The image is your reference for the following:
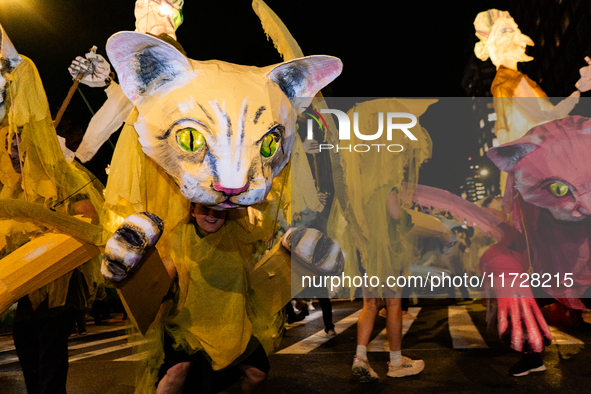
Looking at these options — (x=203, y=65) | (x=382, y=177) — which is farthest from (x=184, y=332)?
(x=382, y=177)

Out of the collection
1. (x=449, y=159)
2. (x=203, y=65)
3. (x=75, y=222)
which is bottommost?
(x=75, y=222)

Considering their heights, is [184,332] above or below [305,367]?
above

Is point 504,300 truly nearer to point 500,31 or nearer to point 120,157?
point 500,31

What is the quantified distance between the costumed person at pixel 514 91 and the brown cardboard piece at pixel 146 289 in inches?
123

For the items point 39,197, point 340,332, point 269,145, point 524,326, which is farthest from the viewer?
point 340,332

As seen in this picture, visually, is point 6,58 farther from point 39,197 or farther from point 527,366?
point 527,366

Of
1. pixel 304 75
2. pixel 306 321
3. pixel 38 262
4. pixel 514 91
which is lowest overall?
pixel 306 321

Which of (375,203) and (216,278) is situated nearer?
(216,278)

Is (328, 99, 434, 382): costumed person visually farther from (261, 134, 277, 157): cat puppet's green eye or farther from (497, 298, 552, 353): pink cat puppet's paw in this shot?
(261, 134, 277, 157): cat puppet's green eye

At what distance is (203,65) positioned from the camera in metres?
1.50

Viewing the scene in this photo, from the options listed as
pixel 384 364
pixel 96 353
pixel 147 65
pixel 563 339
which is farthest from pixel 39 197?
pixel 563 339

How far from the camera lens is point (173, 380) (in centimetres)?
193

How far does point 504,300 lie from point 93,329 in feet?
23.4

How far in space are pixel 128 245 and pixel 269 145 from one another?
52cm
